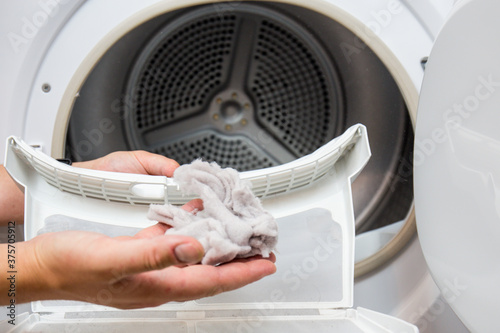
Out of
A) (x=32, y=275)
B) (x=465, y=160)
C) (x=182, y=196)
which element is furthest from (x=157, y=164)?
(x=465, y=160)

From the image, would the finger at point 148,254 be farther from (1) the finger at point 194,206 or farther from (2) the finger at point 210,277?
(1) the finger at point 194,206

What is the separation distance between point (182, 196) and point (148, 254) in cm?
25

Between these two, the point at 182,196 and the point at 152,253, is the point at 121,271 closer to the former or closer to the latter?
the point at 152,253

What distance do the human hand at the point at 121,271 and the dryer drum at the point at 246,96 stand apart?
437 millimetres

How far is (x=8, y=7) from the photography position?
63 cm

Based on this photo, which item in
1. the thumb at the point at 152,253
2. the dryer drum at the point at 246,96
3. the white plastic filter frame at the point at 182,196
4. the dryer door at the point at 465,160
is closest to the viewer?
the thumb at the point at 152,253

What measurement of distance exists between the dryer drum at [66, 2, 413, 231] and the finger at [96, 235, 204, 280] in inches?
20.3

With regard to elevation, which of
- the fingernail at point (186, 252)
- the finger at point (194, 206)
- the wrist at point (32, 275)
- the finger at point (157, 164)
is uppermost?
the finger at point (157, 164)

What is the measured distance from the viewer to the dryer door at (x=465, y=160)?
0.46 m

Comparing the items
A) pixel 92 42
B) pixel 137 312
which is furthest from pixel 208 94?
pixel 137 312

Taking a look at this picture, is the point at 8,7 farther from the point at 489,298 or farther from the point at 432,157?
the point at 489,298

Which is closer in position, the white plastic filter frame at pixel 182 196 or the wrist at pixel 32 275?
the wrist at pixel 32 275

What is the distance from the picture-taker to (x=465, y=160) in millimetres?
496

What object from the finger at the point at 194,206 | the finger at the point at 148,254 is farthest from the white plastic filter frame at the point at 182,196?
the finger at the point at 148,254
